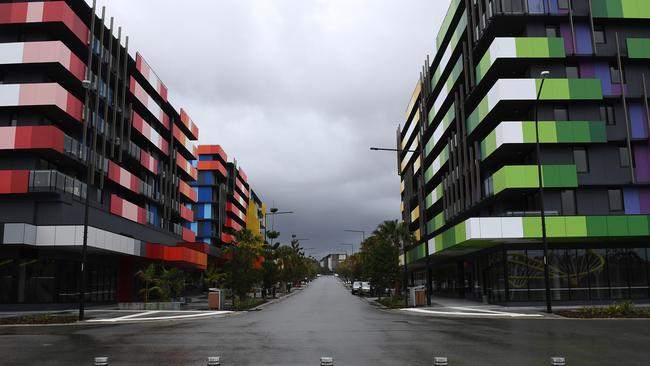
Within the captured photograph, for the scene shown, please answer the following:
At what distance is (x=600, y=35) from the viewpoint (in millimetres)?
41531

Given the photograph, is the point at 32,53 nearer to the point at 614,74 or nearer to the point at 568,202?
the point at 568,202

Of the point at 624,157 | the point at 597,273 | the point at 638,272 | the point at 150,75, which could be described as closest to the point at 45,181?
the point at 150,75

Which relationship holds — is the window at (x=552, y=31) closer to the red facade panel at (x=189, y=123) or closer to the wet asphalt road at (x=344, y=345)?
the wet asphalt road at (x=344, y=345)

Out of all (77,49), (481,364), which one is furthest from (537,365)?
(77,49)

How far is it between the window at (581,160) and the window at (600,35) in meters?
8.39

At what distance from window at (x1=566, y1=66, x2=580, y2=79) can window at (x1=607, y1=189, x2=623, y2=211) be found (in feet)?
28.5

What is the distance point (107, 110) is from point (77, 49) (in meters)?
5.25

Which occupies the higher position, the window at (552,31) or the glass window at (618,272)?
the window at (552,31)

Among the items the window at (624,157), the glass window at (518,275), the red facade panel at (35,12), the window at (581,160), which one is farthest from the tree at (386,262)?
the red facade panel at (35,12)

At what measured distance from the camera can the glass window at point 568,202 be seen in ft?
129

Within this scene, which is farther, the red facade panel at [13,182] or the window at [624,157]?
the window at [624,157]

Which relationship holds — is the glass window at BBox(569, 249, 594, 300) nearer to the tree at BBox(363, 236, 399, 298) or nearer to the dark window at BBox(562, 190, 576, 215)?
the dark window at BBox(562, 190, 576, 215)

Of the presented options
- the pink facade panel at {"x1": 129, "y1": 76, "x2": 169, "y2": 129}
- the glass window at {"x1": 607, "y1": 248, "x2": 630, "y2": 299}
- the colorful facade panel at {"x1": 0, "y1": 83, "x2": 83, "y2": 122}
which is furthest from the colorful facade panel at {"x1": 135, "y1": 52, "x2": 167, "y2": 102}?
the glass window at {"x1": 607, "y1": 248, "x2": 630, "y2": 299}

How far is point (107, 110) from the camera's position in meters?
45.1
